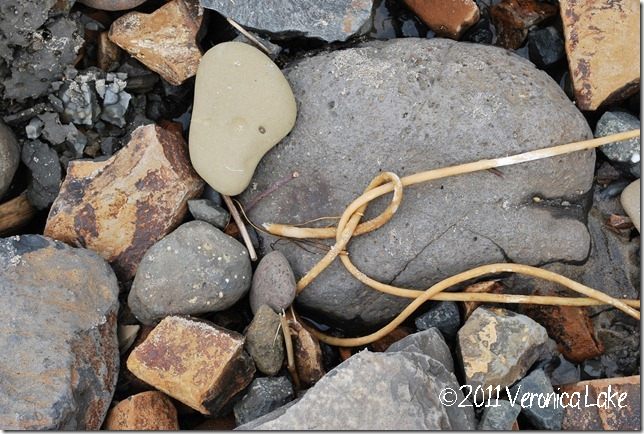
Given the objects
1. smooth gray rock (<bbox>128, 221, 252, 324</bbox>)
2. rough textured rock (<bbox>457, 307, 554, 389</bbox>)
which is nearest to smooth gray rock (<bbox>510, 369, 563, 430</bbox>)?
rough textured rock (<bbox>457, 307, 554, 389</bbox>)

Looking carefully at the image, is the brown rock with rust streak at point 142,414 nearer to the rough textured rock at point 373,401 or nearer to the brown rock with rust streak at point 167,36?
the rough textured rock at point 373,401

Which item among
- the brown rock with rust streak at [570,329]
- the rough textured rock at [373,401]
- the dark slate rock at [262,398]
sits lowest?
the dark slate rock at [262,398]

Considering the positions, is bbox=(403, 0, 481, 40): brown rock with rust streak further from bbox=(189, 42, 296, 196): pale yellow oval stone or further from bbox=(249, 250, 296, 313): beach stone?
bbox=(249, 250, 296, 313): beach stone

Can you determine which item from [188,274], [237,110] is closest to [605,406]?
[188,274]

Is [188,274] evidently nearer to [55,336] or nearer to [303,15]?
[55,336]

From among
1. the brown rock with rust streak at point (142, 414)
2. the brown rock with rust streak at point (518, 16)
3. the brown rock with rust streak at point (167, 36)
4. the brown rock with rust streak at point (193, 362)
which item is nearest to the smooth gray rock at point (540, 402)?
the brown rock with rust streak at point (193, 362)

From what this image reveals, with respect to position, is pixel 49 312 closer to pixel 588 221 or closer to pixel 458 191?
pixel 458 191
